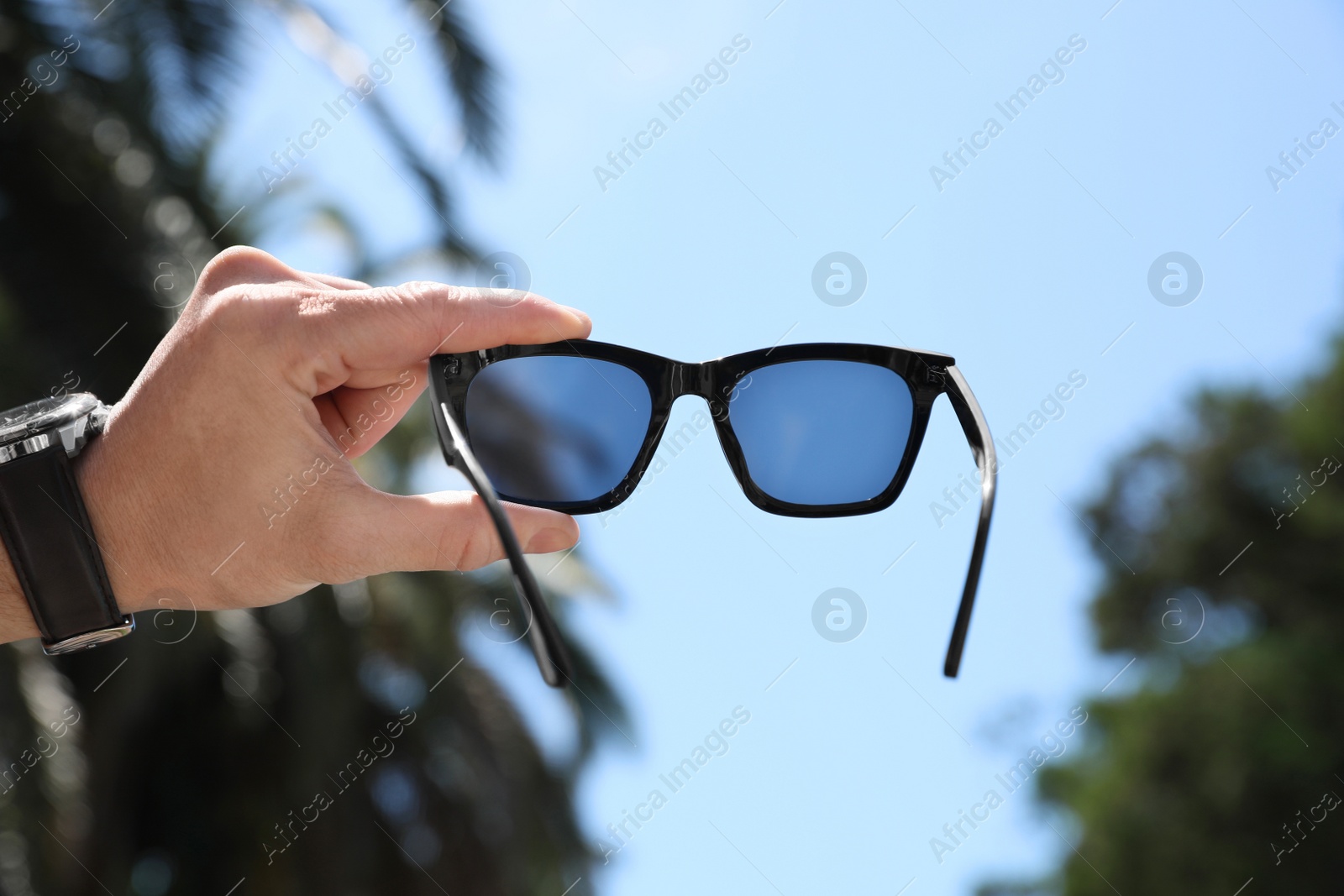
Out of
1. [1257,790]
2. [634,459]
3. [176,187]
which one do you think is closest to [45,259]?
[176,187]

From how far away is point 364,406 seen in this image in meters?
1.86

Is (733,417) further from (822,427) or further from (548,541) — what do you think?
(548,541)

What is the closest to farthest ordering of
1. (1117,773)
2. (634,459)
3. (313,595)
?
1. (634,459)
2. (313,595)
3. (1117,773)

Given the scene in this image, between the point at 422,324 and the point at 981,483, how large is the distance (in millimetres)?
1038

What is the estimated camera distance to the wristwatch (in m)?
1.66

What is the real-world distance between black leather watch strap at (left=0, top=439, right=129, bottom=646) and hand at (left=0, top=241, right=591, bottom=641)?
35 mm

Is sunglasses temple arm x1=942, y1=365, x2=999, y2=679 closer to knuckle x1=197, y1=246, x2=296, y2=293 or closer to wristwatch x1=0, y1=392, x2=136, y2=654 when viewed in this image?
knuckle x1=197, y1=246, x2=296, y2=293

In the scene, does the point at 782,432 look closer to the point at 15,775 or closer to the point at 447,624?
the point at 15,775

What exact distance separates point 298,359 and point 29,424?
0.53 metres

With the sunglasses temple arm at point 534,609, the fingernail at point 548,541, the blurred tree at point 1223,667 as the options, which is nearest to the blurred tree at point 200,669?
the fingernail at point 548,541

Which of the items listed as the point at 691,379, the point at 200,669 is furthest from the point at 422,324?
the point at 200,669

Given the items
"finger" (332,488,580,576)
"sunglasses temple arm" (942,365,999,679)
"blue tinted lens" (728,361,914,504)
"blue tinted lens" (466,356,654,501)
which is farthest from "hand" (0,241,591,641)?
"sunglasses temple arm" (942,365,999,679)

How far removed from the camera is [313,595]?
807 cm

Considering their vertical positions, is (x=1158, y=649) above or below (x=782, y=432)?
below
